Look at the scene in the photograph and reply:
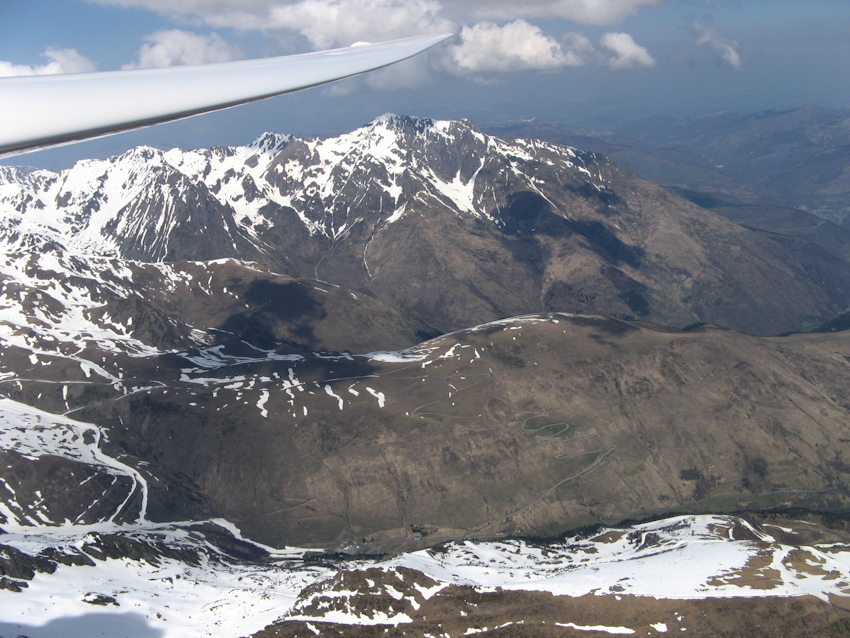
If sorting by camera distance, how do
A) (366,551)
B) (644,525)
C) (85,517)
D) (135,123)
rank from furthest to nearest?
1. (644,525)
2. (366,551)
3. (85,517)
4. (135,123)

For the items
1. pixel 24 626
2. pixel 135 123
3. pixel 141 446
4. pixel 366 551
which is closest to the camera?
pixel 135 123

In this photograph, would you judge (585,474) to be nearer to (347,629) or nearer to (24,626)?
(347,629)

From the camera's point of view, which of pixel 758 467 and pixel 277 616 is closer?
pixel 277 616

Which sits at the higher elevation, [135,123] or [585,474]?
[135,123]

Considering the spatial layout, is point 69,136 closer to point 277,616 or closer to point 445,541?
point 277,616

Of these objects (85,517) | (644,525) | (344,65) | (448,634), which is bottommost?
(644,525)

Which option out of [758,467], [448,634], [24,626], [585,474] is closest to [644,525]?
[585,474]
